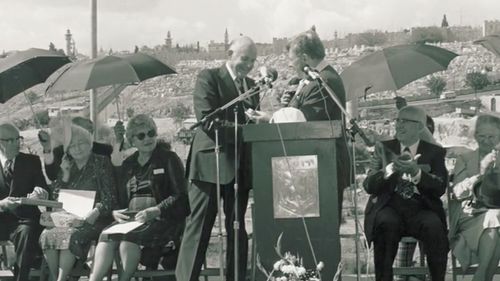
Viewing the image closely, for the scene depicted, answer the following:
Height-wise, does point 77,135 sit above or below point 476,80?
below

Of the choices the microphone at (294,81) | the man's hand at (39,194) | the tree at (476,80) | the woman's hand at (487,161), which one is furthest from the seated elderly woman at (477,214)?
the tree at (476,80)

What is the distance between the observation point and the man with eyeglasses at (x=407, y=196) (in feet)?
20.2

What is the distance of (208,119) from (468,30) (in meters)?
9.78

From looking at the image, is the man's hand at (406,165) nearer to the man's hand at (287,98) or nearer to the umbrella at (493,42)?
the man's hand at (287,98)

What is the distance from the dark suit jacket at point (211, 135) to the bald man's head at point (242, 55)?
10cm

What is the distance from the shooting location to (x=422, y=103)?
Answer: 13.4 m

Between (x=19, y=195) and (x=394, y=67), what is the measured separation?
3.27 meters

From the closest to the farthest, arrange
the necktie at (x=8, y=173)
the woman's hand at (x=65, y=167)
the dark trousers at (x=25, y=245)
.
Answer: the dark trousers at (x=25, y=245) → the woman's hand at (x=65, y=167) → the necktie at (x=8, y=173)

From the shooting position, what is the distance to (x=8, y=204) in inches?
273

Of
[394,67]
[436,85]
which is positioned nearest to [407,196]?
[394,67]

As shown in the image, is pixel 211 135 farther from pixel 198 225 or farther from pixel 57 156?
pixel 57 156

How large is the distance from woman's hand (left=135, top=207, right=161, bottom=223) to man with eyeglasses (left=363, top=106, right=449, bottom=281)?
154cm

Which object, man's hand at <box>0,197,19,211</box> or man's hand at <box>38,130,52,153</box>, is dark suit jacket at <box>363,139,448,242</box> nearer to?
man's hand at <box>0,197,19,211</box>

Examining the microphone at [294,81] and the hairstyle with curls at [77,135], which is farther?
the hairstyle with curls at [77,135]
